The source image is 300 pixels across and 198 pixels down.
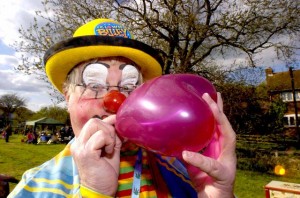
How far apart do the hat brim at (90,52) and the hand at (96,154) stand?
51 centimetres

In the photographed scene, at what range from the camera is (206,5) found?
44.3ft

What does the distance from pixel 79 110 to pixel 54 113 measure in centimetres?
5141

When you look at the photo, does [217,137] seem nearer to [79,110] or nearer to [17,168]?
[79,110]

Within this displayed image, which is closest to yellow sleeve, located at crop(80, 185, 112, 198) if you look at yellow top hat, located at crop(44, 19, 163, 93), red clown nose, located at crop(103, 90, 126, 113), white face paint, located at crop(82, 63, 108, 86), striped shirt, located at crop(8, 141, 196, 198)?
striped shirt, located at crop(8, 141, 196, 198)

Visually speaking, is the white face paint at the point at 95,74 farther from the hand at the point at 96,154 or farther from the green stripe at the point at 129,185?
the green stripe at the point at 129,185

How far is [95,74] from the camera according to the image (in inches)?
61.3

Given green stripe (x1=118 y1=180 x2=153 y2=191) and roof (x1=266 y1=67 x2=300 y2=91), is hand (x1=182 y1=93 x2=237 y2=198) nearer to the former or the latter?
green stripe (x1=118 y1=180 x2=153 y2=191)

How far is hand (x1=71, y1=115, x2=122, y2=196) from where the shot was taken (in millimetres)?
1124

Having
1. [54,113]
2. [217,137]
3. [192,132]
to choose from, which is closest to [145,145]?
[192,132]

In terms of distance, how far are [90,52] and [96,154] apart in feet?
2.18

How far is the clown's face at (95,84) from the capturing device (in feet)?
4.81

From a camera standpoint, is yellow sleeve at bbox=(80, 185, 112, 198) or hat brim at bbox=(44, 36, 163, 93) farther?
hat brim at bbox=(44, 36, 163, 93)

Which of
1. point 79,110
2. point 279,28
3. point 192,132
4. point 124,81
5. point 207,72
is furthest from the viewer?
point 279,28

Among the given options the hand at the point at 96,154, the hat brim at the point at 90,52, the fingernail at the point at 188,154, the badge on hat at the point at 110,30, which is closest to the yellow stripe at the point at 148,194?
the hand at the point at 96,154
